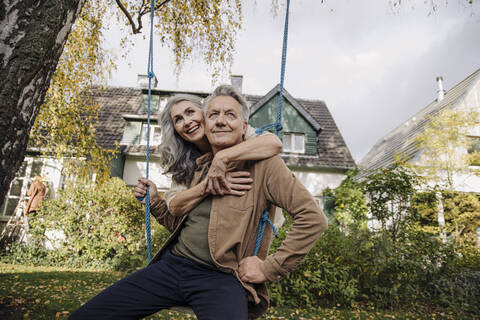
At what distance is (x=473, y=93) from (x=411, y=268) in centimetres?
1085

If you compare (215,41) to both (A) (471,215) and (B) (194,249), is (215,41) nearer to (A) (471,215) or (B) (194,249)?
(B) (194,249)

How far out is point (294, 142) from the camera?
1436 cm

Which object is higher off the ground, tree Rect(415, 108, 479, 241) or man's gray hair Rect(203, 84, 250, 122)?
tree Rect(415, 108, 479, 241)

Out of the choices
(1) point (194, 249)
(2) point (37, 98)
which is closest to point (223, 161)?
(1) point (194, 249)

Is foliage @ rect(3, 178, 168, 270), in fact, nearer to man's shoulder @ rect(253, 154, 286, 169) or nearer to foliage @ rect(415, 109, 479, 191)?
man's shoulder @ rect(253, 154, 286, 169)

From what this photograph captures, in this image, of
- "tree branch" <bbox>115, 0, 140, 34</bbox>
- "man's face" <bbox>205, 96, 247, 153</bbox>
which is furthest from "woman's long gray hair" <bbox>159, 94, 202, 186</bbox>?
"tree branch" <bbox>115, 0, 140, 34</bbox>

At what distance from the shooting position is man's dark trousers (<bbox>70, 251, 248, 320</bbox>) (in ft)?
4.69

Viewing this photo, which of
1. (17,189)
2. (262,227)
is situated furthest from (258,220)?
(17,189)

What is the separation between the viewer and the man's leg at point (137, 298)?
60.6 inches

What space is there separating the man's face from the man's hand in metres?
0.62

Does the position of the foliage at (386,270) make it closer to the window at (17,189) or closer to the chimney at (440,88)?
the window at (17,189)

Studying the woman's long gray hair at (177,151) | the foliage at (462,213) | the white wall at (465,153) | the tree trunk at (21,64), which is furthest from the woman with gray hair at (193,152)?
the white wall at (465,153)

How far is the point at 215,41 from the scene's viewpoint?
5316 millimetres

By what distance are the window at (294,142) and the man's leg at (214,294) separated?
12.9 meters
